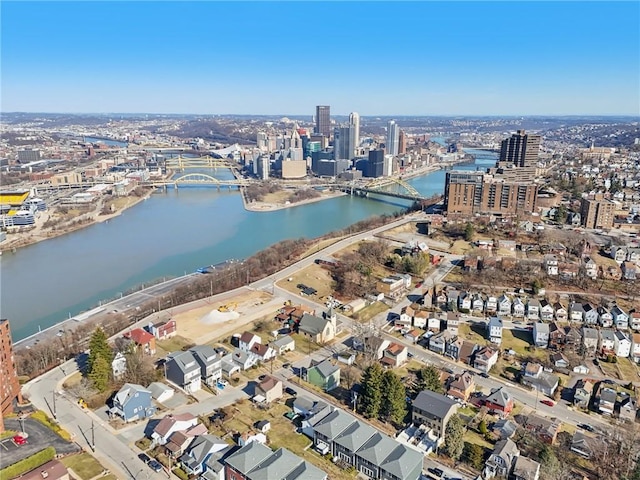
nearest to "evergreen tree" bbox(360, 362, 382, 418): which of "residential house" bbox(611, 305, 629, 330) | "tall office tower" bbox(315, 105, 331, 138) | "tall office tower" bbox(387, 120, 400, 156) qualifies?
"residential house" bbox(611, 305, 629, 330)

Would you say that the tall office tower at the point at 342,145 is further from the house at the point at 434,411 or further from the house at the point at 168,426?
the house at the point at 168,426

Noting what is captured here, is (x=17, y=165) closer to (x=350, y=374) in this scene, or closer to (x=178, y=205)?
(x=178, y=205)

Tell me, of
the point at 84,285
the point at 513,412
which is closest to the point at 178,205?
the point at 84,285

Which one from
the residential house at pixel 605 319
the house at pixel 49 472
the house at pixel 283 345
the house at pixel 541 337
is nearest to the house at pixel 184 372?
the house at pixel 283 345

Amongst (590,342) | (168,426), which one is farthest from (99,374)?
(590,342)

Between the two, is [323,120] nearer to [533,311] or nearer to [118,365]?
[533,311]
